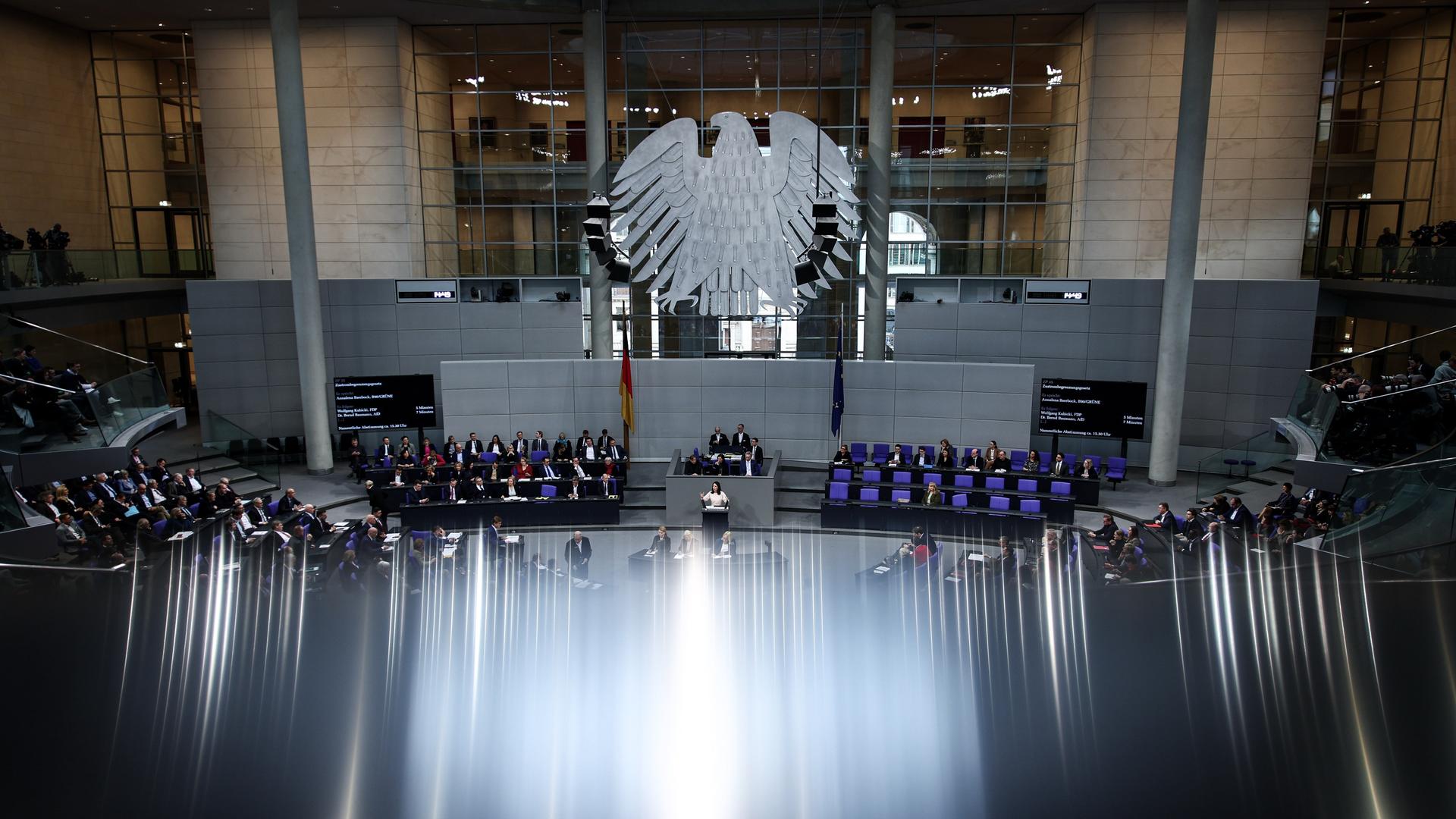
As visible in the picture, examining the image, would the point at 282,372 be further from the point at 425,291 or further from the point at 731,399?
the point at 731,399

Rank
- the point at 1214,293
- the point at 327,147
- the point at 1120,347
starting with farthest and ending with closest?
the point at 327,147
the point at 1120,347
the point at 1214,293

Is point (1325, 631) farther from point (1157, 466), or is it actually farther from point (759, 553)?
point (1157, 466)

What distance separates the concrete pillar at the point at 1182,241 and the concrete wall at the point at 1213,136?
1.70 meters

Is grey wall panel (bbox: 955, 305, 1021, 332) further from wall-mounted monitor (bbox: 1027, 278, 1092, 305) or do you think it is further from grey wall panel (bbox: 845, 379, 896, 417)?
grey wall panel (bbox: 845, 379, 896, 417)

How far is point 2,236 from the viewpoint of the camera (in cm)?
1438

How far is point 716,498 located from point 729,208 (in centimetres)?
517

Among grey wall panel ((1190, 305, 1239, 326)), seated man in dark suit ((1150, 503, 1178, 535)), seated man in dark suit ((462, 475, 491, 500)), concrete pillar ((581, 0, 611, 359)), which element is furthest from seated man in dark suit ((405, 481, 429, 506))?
grey wall panel ((1190, 305, 1239, 326))

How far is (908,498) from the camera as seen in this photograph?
13992mm

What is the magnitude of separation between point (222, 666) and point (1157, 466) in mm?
15169

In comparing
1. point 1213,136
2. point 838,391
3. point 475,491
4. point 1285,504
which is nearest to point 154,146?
point 475,491

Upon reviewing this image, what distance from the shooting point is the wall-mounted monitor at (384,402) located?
16.2 meters

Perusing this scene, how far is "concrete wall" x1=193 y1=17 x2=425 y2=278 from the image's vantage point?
17672 mm

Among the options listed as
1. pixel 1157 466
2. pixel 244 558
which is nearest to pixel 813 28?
pixel 1157 466

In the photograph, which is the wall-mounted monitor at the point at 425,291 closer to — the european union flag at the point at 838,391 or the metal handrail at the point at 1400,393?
the european union flag at the point at 838,391
